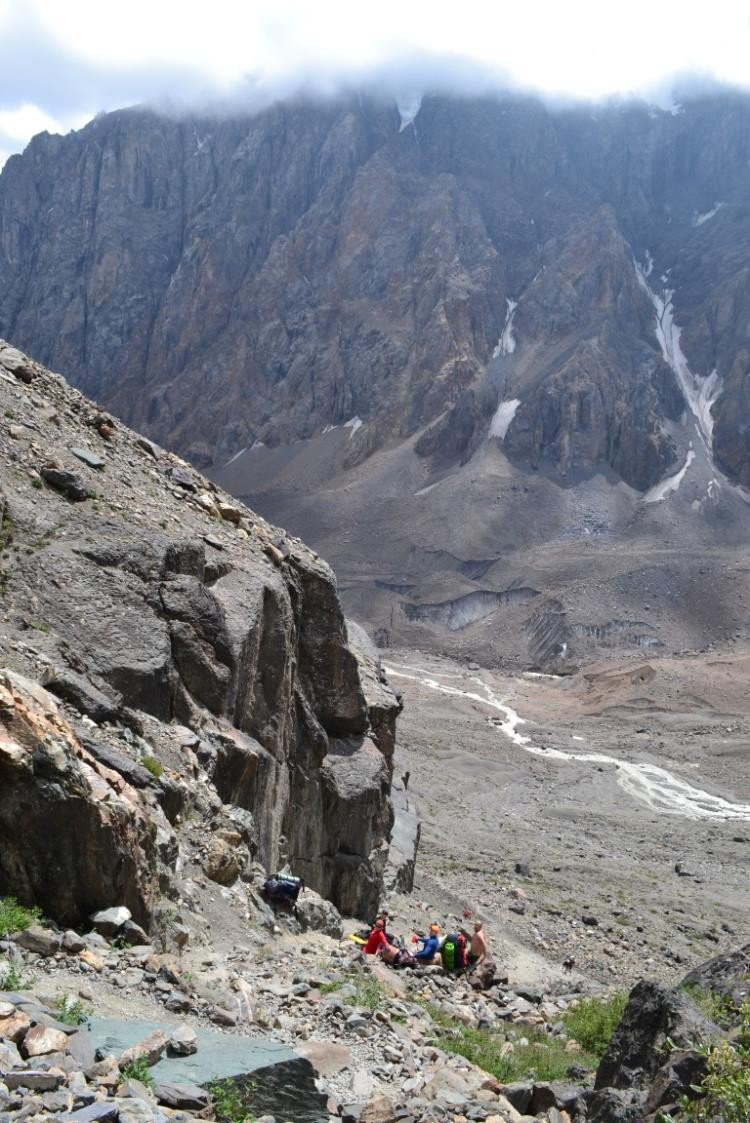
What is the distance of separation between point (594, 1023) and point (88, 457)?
1043 cm

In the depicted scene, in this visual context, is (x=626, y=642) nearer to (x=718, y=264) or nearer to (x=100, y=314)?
(x=718, y=264)

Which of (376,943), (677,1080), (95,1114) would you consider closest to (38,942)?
(95,1114)

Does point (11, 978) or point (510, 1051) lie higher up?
point (11, 978)

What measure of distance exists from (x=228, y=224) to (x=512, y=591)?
316 feet

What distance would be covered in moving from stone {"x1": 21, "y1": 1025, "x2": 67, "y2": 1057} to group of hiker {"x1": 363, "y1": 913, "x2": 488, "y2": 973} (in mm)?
7942

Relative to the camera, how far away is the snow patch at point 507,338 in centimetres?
14312

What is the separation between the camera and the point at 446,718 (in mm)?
62562

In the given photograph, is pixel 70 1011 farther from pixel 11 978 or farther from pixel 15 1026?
pixel 15 1026

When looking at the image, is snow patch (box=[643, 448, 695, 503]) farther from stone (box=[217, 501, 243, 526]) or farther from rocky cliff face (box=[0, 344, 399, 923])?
stone (box=[217, 501, 243, 526])

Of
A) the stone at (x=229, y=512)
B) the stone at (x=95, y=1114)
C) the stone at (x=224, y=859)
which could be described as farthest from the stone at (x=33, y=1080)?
the stone at (x=229, y=512)

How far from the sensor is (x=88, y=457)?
15008 mm

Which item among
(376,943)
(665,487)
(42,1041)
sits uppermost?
(665,487)

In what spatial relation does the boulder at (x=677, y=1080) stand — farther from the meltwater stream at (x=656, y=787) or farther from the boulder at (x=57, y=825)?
the meltwater stream at (x=656, y=787)

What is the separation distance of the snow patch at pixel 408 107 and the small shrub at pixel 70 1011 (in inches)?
7062
